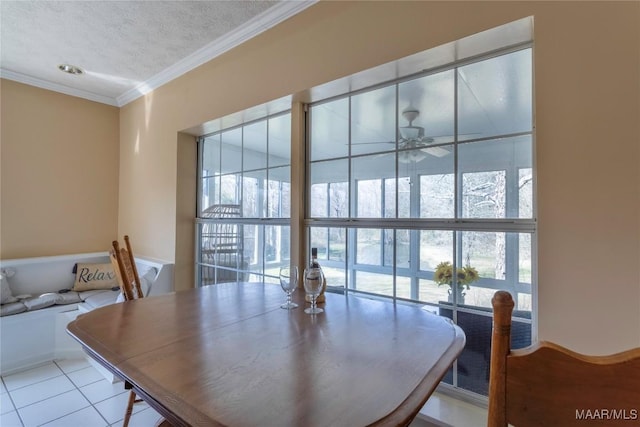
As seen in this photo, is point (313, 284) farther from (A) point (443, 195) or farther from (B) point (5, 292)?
(B) point (5, 292)

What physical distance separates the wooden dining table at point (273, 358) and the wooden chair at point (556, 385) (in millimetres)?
205

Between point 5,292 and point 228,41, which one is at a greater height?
point 228,41

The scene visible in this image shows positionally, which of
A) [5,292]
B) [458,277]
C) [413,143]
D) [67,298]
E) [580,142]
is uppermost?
[413,143]

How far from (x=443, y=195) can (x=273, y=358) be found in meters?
1.19

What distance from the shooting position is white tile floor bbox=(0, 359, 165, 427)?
1.89m

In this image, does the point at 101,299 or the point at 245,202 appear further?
the point at 101,299

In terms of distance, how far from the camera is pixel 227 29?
7.56ft

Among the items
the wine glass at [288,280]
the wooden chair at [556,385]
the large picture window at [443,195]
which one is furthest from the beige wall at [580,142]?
the wine glass at [288,280]

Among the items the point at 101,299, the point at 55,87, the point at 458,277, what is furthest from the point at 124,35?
the point at 458,277

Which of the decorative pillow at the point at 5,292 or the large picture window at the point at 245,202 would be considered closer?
the large picture window at the point at 245,202

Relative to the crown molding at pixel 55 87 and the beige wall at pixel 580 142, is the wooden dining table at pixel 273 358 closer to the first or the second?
the beige wall at pixel 580 142

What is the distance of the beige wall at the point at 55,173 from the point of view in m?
3.15

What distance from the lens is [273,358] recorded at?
2.92 ft

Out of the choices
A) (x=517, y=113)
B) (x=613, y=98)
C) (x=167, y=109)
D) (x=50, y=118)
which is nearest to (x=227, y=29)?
(x=167, y=109)
